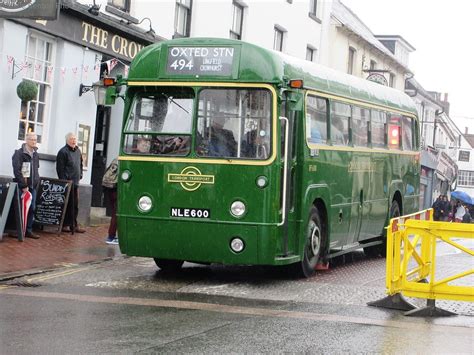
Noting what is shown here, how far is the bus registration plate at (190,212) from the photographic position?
1145cm

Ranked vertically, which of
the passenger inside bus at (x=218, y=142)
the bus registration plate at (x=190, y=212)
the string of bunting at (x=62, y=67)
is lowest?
the bus registration plate at (x=190, y=212)

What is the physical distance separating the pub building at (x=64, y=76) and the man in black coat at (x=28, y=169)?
70cm

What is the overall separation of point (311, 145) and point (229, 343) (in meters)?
5.34

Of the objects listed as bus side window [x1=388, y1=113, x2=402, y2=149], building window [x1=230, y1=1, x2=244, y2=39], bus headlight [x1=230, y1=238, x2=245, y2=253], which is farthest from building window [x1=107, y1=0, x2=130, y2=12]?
bus headlight [x1=230, y1=238, x2=245, y2=253]

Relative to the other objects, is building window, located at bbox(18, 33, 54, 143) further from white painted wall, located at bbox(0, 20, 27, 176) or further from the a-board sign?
the a-board sign

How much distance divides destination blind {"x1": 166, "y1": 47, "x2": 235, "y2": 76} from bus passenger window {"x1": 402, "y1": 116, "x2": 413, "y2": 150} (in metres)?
6.56

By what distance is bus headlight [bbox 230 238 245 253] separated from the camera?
→ 11336mm

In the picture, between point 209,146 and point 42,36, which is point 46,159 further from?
point 209,146

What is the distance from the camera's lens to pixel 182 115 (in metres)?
11.6

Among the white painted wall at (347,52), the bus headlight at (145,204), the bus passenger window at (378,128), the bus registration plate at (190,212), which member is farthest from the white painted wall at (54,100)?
the white painted wall at (347,52)

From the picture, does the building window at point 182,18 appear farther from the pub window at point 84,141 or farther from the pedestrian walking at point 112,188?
the pedestrian walking at point 112,188

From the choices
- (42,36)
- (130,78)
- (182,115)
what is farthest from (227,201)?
(42,36)

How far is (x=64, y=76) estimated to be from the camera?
18.1 m

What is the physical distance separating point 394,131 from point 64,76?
685 cm
